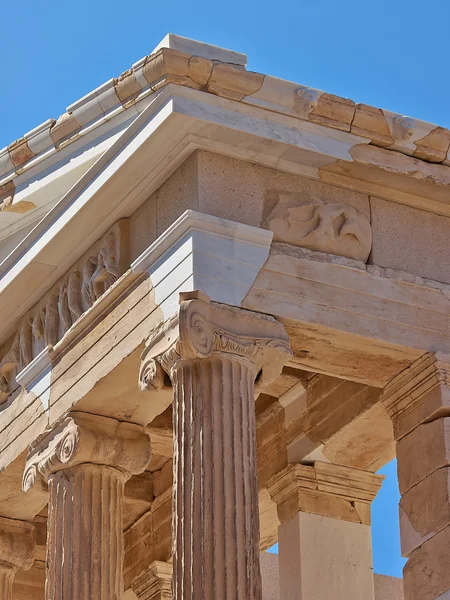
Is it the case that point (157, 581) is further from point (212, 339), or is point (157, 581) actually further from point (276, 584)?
point (212, 339)

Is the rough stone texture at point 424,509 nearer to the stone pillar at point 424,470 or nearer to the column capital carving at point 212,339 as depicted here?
the stone pillar at point 424,470

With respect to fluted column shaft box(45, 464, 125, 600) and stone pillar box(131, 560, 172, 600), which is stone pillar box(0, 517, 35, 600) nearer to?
stone pillar box(131, 560, 172, 600)

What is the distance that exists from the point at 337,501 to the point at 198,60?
6599mm

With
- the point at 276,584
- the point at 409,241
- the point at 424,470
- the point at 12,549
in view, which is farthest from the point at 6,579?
the point at 409,241

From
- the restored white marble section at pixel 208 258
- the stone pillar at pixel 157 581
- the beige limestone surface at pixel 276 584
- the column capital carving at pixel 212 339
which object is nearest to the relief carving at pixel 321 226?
the restored white marble section at pixel 208 258

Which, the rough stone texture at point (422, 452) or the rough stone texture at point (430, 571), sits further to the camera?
the rough stone texture at point (422, 452)

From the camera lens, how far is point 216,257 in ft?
63.9

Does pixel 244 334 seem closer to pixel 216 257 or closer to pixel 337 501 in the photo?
pixel 216 257

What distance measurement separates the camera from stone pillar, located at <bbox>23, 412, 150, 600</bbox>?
20812mm

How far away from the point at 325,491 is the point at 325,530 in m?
0.52

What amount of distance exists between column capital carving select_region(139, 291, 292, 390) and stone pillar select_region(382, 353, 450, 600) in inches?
73.4

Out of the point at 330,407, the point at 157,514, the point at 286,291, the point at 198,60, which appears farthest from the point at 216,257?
the point at 157,514

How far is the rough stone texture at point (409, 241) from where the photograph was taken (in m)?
20.8

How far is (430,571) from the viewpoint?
19797 millimetres
